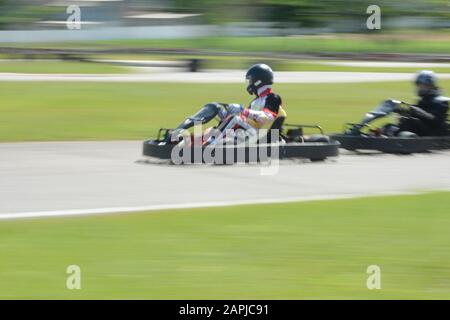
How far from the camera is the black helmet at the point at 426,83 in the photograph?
1490 centimetres

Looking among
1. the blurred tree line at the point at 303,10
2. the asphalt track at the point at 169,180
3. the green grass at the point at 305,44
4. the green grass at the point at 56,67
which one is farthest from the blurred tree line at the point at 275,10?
the asphalt track at the point at 169,180

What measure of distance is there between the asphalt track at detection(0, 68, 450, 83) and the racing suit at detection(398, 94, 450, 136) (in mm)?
15337

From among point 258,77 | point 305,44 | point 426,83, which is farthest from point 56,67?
point 305,44

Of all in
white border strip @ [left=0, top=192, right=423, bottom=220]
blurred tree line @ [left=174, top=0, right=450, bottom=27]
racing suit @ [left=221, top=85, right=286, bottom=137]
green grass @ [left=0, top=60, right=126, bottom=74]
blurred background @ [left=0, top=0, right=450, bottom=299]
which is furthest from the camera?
blurred tree line @ [left=174, top=0, right=450, bottom=27]

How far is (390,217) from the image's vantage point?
924 centimetres

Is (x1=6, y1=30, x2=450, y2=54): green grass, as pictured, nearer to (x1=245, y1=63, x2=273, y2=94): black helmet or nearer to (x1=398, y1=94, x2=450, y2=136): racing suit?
(x1=398, y1=94, x2=450, y2=136): racing suit

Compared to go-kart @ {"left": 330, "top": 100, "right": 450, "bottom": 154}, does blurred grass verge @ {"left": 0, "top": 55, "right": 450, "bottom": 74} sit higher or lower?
higher

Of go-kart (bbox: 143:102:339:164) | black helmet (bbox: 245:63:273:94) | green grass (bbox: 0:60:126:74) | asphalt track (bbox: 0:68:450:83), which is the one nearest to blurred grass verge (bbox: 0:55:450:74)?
green grass (bbox: 0:60:126:74)

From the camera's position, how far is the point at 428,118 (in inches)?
587

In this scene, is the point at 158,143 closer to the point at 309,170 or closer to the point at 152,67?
the point at 309,170

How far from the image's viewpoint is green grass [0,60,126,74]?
1305 inches

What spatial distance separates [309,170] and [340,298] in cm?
627

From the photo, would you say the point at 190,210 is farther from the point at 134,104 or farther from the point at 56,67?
the point at 56,67

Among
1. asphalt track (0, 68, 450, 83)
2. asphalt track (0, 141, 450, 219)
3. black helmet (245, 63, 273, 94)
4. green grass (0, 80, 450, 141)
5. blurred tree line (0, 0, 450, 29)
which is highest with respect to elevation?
blurred tree line (0, 0, 450, 29)
